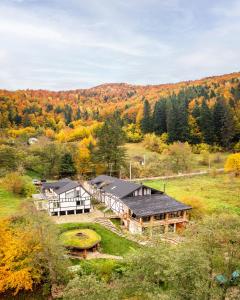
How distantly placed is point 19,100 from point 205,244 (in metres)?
128

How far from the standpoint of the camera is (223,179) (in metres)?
68.5

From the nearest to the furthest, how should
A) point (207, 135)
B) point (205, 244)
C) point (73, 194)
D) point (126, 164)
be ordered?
point (205, 244), point (73, 194), point (126, 164), point (207, 135)

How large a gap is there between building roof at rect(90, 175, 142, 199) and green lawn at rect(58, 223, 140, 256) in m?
6.28

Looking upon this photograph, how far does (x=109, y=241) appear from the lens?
126ft

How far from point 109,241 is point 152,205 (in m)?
Answer: 8.10

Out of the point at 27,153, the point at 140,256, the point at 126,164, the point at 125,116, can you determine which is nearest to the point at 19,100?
the point at 125,116

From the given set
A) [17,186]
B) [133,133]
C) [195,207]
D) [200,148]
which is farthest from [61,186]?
[133,133]

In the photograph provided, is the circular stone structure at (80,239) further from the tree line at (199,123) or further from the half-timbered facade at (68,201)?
the tree line at (199,123)

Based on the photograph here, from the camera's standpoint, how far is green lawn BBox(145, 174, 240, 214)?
50125 mm

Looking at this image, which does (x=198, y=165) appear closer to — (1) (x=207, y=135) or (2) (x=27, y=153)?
(1) (x=207, y=135)

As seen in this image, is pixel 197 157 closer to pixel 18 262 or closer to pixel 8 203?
pixel 8 203

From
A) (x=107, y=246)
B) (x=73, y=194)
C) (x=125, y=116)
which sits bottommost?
(x=107, y=246)

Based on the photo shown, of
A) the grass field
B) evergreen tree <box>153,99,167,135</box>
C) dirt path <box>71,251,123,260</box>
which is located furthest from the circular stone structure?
evergreen tree <box>153,99,167,135</box>

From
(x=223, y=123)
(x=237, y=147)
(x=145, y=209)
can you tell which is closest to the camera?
(x=145, y=209)
